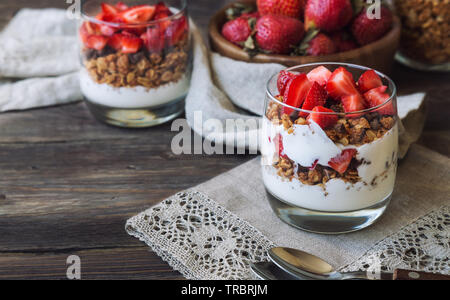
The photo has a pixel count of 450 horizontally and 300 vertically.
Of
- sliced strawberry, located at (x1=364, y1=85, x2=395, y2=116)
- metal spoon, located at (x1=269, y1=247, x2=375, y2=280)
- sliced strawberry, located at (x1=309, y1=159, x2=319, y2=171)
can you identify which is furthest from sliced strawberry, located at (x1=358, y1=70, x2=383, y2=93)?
metal spoon, located at (x1=269, y1=247, x2=375, y2=280)

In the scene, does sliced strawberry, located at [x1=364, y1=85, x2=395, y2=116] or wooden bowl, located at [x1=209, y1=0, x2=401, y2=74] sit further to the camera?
wooden bowl, located at [x1=209, y1=0, x2=401, y2=74]

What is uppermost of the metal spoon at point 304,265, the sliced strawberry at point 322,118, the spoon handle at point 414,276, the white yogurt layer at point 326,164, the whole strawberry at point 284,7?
the sliced strawberry at point 322,118

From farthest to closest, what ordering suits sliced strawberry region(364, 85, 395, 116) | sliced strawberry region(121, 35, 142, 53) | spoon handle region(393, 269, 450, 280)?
sliced strawberry region(121, 35, 142, 53) < sliced strawberry region(364, 85, 395, 116) < spoon handle region(393, 269, 450, 280)

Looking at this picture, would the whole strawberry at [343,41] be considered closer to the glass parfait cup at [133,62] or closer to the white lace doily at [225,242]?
the glass parfait cup at [133,62]

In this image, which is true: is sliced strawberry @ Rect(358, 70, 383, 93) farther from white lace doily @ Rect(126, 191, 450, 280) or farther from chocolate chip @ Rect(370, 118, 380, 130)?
white lace doily @ Rect(126, 191, 450, 280)

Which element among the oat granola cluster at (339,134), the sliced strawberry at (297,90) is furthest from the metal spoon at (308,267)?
the sliced strawberry at (297,90)

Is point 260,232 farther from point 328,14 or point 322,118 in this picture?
point 328,14
